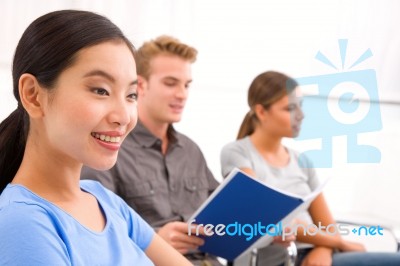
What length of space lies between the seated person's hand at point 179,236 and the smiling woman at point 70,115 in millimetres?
549

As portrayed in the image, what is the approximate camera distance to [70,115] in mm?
799

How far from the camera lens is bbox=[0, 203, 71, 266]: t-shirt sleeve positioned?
2.28 feet

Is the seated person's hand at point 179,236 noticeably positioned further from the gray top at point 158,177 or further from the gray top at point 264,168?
the gray top at point 264,168

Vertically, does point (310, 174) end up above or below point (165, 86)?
below

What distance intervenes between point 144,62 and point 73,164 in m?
1.00

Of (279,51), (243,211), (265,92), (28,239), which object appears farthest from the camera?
(279,51)

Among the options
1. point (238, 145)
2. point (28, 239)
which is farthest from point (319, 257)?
point (28, 239)

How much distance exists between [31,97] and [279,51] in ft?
5.41

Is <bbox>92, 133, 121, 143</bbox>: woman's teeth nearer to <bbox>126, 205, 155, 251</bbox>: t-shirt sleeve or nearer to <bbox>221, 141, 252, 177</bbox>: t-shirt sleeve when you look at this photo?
<bbox>126, 205, 155, 251</bbox>: t-shirt sleeve

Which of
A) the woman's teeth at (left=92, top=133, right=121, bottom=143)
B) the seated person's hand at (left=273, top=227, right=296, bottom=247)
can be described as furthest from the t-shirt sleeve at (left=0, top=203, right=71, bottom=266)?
the seated person's hand at (left=273, top=227, right=296, bottom=247)

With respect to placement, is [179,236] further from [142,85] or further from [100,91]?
[100,91]

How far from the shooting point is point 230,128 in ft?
7.76

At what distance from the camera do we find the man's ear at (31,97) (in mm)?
816

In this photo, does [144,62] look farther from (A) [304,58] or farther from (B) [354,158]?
(B) [354,158]
